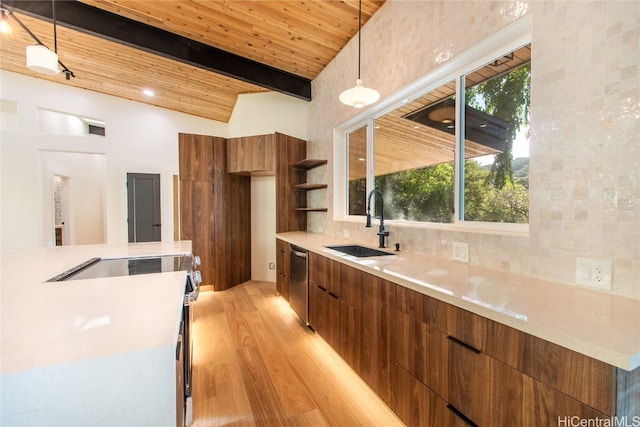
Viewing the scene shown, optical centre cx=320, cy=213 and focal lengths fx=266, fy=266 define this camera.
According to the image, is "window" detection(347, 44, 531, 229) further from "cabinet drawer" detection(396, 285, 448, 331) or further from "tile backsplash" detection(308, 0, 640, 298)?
"cabinet drawer" detection(396, 285, 448, 331)

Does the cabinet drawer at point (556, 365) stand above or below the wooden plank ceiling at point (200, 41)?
below

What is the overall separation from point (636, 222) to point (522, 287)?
1.47 feet

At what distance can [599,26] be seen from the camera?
1.08m

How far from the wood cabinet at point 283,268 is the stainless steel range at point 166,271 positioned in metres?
1.65

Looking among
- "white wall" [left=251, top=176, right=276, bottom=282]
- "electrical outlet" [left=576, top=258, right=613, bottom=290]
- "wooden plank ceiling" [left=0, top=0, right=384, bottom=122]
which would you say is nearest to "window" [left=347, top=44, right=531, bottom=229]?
"electrical outlet" [left=576, top=258, right=613, bottom=290]

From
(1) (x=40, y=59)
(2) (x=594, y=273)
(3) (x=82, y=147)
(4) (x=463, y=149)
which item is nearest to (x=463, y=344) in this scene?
(2) (x=594, y=273)

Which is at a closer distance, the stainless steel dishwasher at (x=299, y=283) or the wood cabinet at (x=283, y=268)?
the stainless steel dishwasher at (x=299, y=283)

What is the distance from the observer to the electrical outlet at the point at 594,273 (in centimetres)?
106

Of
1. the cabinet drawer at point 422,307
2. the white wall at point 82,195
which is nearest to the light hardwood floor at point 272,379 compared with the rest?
the cabinet drawer at point 422,307

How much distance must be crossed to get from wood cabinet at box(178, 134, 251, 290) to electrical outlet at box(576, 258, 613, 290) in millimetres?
3974

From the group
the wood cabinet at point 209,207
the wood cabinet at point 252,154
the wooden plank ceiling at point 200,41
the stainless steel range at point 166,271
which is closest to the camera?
the stainless steel range at point 166,271

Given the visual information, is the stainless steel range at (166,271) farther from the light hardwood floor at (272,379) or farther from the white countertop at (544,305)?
the white countertop at (544,305)

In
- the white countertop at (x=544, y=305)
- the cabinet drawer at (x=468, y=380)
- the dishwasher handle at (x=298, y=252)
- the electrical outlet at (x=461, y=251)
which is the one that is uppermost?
the electrical outlet at (x=461, y=251)

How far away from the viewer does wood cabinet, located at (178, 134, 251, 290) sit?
156 inches
